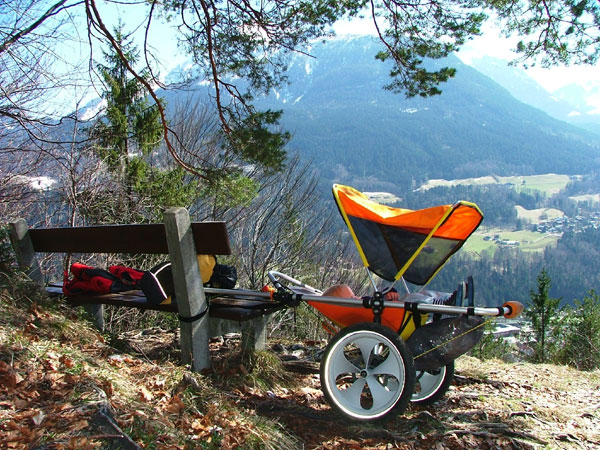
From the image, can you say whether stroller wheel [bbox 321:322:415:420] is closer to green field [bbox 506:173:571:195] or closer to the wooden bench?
the wooden bench

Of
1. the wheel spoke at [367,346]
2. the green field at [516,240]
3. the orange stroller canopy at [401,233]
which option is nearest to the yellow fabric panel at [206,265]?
the orange stroller canopy at [401,233]

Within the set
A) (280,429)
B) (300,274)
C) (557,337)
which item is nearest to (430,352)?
(280,429)

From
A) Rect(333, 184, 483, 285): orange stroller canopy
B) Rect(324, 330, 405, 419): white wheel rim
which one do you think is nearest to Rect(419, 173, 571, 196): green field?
Rect(333, 184, 483, 285): orange stroller canopy

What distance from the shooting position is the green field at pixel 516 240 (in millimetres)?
121775

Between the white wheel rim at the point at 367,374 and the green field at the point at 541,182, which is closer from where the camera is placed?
the white wheel rim at the point at 367,374

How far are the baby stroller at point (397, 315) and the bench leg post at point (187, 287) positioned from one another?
59cm

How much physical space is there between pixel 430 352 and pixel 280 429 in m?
1.10

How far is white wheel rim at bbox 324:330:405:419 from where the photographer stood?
320 cm

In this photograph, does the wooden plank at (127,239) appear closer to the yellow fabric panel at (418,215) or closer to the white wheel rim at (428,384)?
the yellow fabric panel at (418,215)

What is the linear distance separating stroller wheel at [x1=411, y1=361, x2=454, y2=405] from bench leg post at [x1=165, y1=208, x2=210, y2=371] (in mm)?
1635

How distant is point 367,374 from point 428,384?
74cm

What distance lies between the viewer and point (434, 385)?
3.76 metres

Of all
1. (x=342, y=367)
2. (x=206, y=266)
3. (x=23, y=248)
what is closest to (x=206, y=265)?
(x=206, y=266)

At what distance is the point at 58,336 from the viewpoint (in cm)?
386
